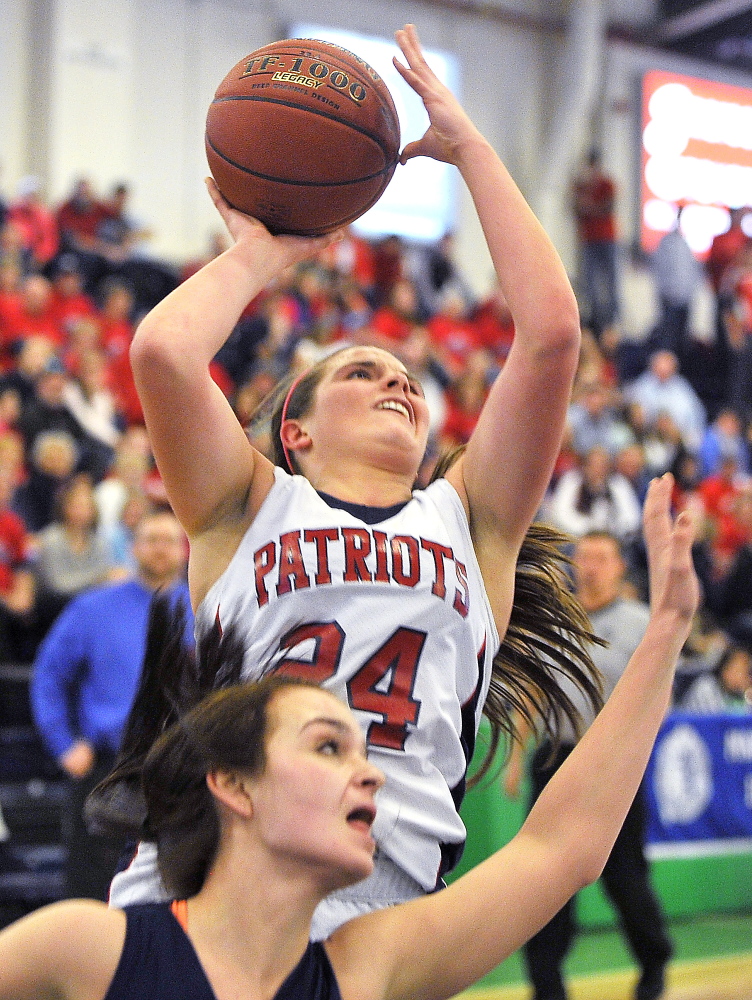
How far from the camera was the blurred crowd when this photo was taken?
7484 millimetres

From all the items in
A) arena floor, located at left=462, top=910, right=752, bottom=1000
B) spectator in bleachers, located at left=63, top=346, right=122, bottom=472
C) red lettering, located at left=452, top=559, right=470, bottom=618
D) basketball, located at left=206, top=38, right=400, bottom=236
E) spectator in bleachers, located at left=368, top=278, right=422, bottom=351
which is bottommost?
arena floor, located at left=462, top=910, right=752, bottom=1000

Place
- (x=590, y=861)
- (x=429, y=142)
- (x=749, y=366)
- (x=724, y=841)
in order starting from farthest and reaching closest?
(x=749, y=366) < (x=724, y=841) < (x=429, y=142) < (x=590, y=861)

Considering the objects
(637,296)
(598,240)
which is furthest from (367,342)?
(637,296)

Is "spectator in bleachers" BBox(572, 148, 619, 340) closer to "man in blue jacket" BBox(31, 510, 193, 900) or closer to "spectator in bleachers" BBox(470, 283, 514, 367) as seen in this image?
"spectator in bleachers" BBox(470, 283, 514, 367)

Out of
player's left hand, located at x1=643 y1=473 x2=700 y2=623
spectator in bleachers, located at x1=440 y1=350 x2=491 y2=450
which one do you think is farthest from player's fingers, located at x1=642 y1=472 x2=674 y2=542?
spectator in bleachers, located at x1=440 y1=350 x2=491 y2=450

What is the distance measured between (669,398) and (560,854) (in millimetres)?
11355

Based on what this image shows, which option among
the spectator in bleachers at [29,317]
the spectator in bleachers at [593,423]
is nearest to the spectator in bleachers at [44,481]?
the spectator in bleachers at [29,317]

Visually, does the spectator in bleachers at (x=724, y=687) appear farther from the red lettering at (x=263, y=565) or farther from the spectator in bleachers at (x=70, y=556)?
the red lettering at (x=263, y=565)

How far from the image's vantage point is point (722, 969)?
18.7ft

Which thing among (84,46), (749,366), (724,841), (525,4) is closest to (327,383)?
(724,841)

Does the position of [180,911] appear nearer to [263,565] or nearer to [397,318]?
[263,565]

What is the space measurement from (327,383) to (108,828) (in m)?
0.84

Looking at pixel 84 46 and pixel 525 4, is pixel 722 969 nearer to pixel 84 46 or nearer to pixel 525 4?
pixel 84 46

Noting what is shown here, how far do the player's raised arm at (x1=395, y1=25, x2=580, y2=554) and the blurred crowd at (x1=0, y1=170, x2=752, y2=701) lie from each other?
2022mm
